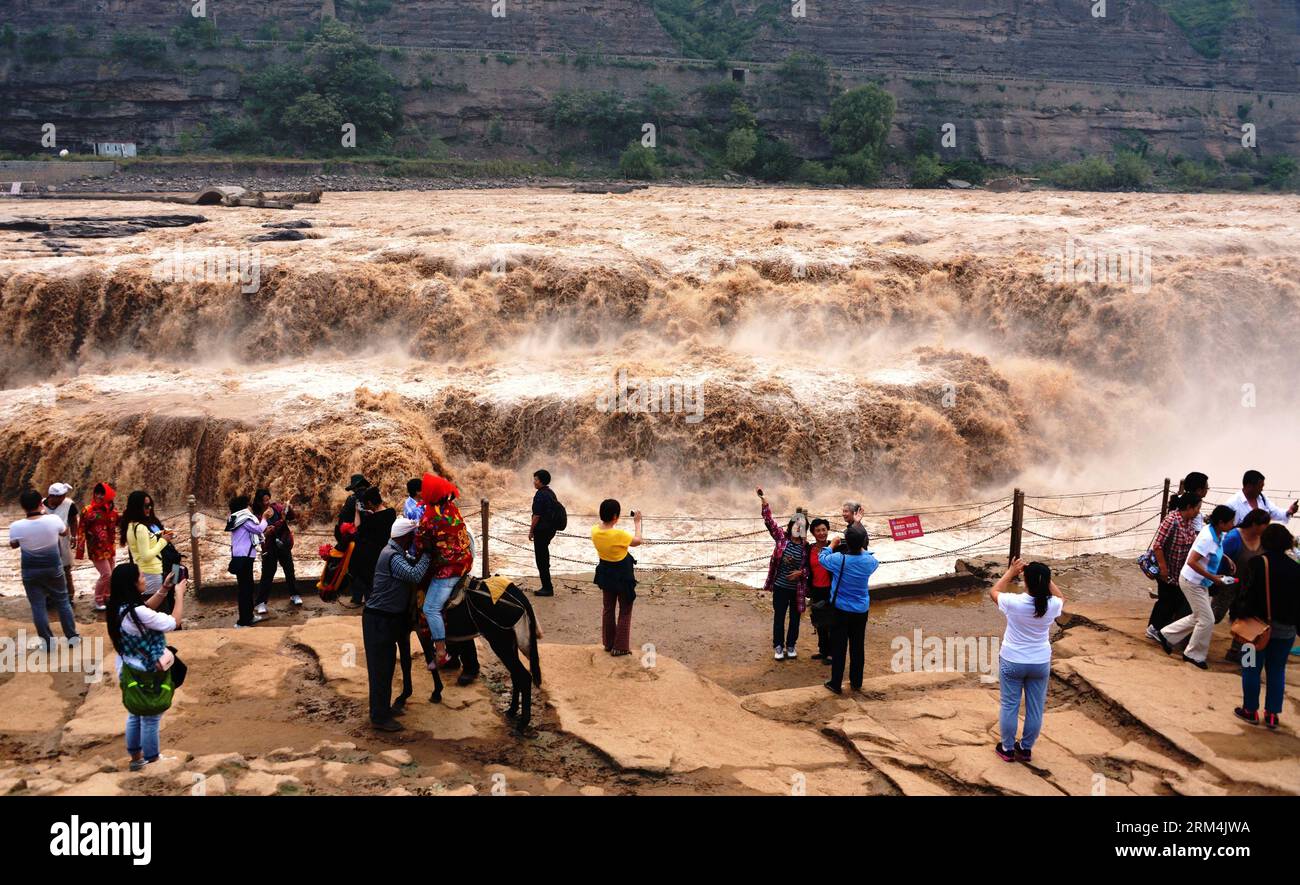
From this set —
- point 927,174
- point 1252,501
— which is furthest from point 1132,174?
point 1252,501

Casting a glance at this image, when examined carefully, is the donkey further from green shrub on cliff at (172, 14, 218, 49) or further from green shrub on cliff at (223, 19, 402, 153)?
green shrub on cliff at (172, 14, 218, 49)

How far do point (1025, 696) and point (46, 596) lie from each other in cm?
719

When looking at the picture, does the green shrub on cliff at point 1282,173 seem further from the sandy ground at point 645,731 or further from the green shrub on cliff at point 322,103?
the sandy ground at point 645,731

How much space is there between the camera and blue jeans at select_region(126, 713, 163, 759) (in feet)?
19.0

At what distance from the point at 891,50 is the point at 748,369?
5117 centimetres

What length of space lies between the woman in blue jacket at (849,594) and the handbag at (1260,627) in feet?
7.50

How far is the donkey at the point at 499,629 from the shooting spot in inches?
261

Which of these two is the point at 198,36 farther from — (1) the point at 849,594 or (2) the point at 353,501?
(1) the point at 849,594

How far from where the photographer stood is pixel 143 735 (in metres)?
5.78

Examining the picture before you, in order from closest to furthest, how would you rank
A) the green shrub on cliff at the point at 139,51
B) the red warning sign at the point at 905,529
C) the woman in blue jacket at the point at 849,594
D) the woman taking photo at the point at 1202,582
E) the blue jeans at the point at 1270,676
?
the blue jeans at the point at 1270,676, the woman in blue jacket at the point at 849,594, the woman taking photo at the point at 1202,582, the red warning sign at the point at 905,529, the green shrub on cliff at the point at 139,51

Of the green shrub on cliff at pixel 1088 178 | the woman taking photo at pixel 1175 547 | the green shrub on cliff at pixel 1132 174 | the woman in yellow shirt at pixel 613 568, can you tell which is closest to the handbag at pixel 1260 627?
the woman taking photo at pixel 1175 547

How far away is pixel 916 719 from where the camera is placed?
7.06 m
